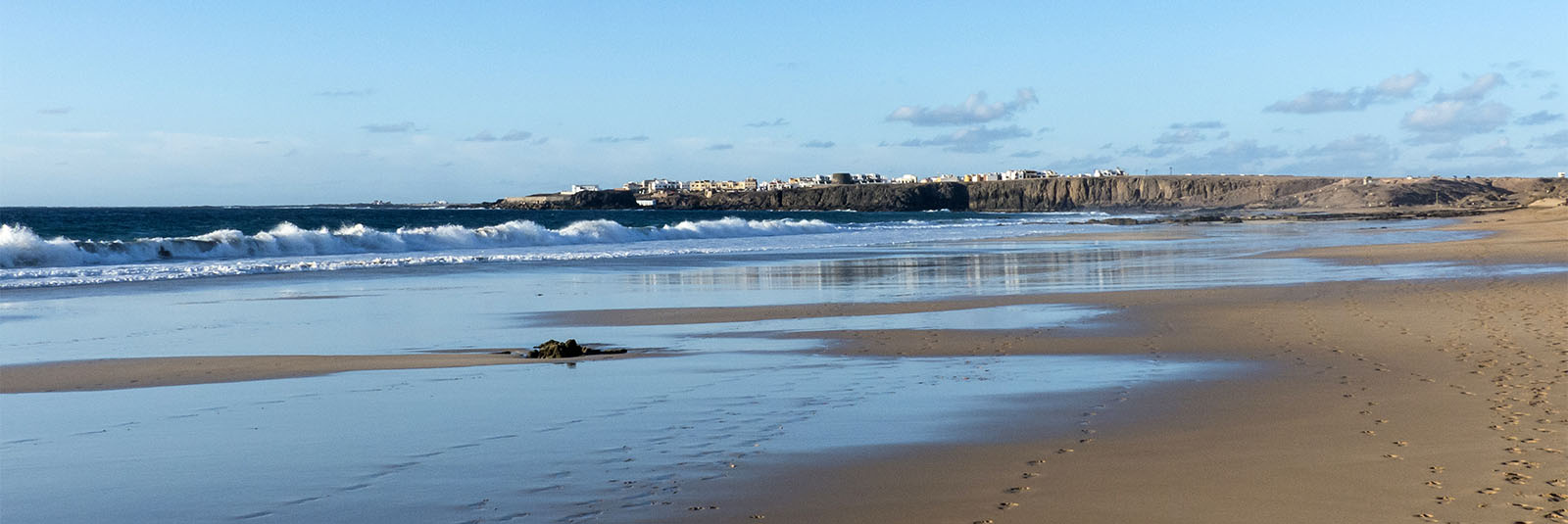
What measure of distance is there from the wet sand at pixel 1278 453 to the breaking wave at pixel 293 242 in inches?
1053

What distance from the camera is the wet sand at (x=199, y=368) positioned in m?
9.45

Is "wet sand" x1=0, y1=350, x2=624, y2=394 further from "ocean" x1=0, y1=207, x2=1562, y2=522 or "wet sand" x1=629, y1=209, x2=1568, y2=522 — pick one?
"wet sand" x1=629, y1=209, x2=1568, y2=522

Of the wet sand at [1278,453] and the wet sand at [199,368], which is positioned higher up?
the wet sand at [199,368]

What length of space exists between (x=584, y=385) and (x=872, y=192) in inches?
6701

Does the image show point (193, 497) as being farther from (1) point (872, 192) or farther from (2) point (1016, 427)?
(1) point (872, 192)

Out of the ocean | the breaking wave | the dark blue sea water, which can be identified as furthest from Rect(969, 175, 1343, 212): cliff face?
the ocean

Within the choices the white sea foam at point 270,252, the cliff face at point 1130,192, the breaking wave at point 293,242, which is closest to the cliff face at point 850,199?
the cliff face at point 1130,192

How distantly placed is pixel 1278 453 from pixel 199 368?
325 inches

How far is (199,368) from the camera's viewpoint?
33.6 feet

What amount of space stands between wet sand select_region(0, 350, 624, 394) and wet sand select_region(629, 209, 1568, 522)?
11.7 feet

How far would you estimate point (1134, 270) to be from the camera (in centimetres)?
2317

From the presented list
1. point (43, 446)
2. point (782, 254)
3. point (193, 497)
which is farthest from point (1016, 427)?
point (782, 254)

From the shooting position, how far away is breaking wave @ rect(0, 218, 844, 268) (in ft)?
101

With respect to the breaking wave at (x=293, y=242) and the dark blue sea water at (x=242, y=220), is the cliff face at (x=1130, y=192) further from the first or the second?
the breaking wave at (x=293, y=242)
